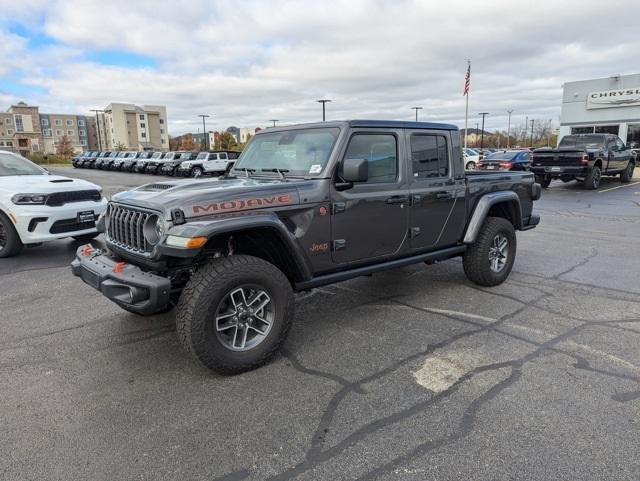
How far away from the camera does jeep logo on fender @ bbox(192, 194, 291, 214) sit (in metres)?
3.27

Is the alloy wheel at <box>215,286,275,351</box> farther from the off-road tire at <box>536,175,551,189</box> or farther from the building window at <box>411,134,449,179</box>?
the off-road tire at <box>536,175,551,189</box>

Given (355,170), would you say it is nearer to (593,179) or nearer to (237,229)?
(237,229)

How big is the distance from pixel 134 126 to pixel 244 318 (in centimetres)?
11804

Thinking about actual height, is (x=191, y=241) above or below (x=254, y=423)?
above

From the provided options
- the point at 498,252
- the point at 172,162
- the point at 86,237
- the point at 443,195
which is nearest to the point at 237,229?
the point at 443,195

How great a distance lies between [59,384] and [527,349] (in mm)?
3520

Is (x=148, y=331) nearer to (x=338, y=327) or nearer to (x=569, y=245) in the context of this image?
(x=338, y=327)

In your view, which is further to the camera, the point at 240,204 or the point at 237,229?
the point at 240,204

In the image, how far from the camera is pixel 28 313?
4691mm

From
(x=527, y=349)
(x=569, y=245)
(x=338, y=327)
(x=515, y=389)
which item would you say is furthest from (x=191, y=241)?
(x=569, y=245)

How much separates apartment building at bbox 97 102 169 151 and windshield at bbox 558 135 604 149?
98886 millimetres

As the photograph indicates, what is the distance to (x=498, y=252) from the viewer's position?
5531 millimetres

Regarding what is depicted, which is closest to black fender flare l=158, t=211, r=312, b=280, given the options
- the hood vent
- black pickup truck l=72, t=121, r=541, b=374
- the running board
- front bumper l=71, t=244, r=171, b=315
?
black pickup truck l=72, t=121, r=541, b=374

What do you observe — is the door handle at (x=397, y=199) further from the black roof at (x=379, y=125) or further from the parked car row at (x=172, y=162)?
the parked car row at (x=172, y=162)
